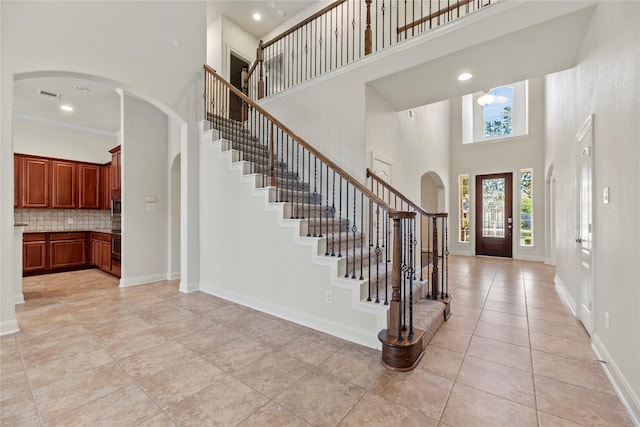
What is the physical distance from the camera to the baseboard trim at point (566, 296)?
3540 millimetres

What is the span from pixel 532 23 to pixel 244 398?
4.19 meters

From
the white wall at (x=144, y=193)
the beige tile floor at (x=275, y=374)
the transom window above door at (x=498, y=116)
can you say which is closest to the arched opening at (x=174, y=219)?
the white wall at (x=144, y=193)

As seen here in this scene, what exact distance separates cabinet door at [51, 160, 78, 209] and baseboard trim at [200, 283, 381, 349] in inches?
190

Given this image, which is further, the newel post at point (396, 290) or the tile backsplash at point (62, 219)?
the tile backsplash at point (62, 219)

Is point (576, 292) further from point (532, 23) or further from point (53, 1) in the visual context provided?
point (53, 1)

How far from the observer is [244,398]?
1889mm

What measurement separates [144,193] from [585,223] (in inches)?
256

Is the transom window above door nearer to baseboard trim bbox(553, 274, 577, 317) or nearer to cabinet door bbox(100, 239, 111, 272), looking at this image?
baseboard trim bbox(553, 274, 577, 317)

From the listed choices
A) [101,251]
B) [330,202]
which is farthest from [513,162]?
[101,251]

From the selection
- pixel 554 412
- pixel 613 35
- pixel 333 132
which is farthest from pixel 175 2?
pixel 554 412

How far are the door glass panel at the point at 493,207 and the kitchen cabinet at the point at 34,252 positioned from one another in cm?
1087

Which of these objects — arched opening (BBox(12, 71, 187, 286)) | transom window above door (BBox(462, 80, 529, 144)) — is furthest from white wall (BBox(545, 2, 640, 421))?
transom window above door (BBox(462, 80, 529, 144))

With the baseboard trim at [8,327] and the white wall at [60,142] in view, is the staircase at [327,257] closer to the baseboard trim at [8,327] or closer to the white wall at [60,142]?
the baseboard trim at [8,327]

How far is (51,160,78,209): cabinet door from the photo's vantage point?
623 centimetres
